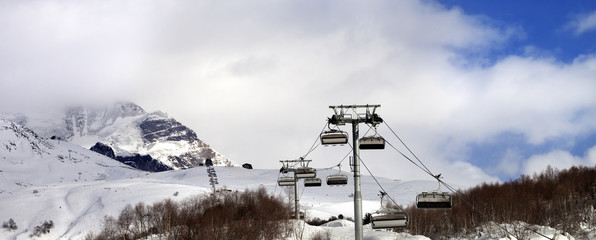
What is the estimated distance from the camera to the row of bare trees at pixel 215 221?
7262 cm

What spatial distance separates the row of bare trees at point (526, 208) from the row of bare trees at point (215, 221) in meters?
22.9

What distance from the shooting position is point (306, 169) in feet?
155

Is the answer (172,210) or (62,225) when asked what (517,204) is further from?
(62,225)

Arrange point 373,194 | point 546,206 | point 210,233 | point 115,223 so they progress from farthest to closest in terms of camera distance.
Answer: point 373,194
point 115,223
point 546,206
point 210,233

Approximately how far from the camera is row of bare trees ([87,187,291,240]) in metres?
72.6

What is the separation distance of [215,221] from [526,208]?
46.2m

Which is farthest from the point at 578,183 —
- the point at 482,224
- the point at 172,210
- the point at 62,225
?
the point at 62,225

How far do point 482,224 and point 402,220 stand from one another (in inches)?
2333

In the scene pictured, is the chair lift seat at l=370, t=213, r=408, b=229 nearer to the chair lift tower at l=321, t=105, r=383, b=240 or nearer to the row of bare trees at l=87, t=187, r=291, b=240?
the chair lift tower at l=321, t=105, r=383, b=240

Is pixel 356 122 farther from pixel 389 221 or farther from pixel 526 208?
pixel 526 208

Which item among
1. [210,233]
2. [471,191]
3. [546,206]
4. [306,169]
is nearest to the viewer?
[306,169]

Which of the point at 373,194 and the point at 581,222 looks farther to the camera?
the point at 373,194

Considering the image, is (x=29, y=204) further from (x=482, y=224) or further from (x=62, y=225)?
(x=482, y=224)

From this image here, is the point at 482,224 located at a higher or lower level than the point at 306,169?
lower
